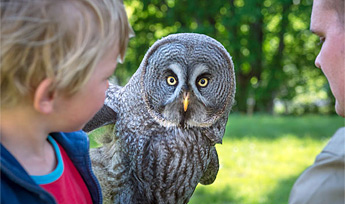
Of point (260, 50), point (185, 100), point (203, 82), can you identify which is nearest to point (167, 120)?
point (185, 100)

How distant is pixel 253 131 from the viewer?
5699 millimetres

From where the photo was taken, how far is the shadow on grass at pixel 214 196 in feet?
11.1

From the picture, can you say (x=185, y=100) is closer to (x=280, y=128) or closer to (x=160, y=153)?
(x=160, y=153)

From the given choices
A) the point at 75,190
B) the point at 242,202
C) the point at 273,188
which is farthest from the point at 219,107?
the point at 273,188

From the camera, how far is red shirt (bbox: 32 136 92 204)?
1.07 metres

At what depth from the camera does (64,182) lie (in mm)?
1132

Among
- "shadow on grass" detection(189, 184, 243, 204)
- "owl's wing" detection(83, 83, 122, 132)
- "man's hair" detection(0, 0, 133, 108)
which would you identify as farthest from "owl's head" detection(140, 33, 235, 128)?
"shadow on grass" detection(189, 184, 243, 204)

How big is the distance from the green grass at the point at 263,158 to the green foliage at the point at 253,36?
518 cm

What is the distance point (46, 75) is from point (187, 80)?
32.2 inches

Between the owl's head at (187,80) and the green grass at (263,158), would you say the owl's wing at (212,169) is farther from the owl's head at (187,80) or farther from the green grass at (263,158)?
the green grass at (263,158)

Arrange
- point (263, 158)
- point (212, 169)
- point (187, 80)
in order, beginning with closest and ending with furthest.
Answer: point (187, 80), point (212, 169), point (263, 158)

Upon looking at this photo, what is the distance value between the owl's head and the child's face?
0.61 metres

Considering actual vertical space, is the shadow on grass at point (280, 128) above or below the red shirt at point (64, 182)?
below

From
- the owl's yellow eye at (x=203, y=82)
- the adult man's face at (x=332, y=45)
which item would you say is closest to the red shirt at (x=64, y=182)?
the owl's yellow eye at (x=203, y=82)
